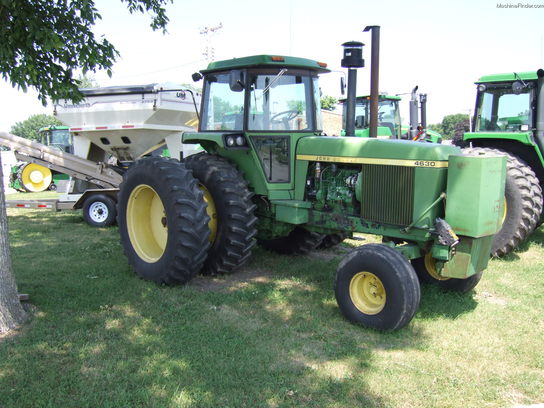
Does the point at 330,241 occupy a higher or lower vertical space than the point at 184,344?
higher

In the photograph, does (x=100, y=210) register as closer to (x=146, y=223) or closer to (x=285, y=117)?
(x=146, y=223)

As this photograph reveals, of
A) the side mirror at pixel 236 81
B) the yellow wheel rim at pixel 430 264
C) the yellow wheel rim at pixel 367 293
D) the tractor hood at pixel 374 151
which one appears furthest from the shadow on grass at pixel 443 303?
the side mirror at pixel 236 81

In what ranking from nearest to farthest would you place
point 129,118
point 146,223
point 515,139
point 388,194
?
point 388,194 → point 146,223 → point 515,139 → point 129,118

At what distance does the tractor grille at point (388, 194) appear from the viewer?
4.64 m

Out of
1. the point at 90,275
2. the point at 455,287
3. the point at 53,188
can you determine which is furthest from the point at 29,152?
the point at 53,188

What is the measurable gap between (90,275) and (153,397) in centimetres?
285

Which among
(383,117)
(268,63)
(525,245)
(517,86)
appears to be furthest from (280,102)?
(383,117)

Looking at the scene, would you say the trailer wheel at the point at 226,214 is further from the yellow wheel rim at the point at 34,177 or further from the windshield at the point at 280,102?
the yellow wheel rim at the point at 34,177

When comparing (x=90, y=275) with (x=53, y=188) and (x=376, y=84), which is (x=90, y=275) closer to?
(x=376, y=84)

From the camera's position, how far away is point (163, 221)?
5633mm

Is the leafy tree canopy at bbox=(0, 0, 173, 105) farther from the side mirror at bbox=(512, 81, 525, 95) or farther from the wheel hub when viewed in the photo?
the side mirror at bbox=(512, 81, 525, 95)

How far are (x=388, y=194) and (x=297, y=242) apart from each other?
6.78ft

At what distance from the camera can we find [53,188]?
17953 mm

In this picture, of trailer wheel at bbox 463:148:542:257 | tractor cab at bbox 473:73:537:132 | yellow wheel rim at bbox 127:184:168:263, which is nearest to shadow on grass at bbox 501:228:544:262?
trailer wheel at bbox 463:148:542:257
